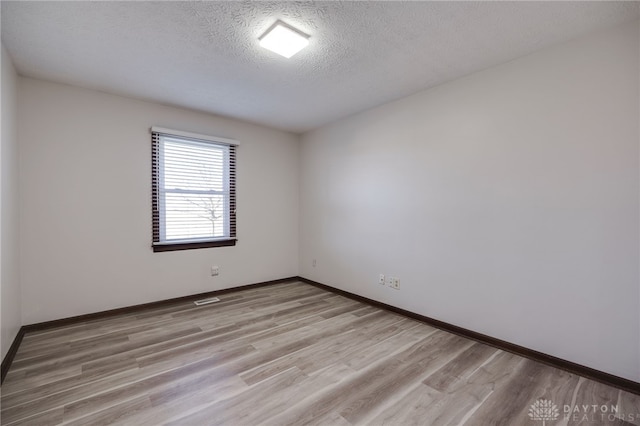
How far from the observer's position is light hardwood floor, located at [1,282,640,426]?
1660 mm

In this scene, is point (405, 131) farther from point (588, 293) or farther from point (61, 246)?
point (61, 246)

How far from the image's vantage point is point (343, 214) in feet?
13.3

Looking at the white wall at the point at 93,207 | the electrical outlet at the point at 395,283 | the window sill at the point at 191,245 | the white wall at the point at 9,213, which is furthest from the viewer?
the window sill at the point at 191,245

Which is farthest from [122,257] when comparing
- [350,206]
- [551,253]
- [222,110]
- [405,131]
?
[551,253]

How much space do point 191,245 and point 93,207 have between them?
1.13 meters

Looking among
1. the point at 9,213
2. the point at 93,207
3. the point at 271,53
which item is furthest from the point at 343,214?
the point at 9,213

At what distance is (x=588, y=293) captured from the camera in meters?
2.06

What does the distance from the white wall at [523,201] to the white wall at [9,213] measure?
11.1ft

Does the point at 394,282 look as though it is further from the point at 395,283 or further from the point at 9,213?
the point at 9,213

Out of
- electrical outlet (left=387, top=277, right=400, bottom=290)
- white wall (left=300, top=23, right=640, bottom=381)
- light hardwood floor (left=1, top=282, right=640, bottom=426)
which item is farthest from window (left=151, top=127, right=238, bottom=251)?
electrical outlet (left=387, top=277, right=400, bottom=290)

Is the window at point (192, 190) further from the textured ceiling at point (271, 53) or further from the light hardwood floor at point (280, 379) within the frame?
the light hardwood floor at point (280, 379)

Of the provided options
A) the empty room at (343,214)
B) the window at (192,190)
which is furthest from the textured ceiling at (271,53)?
the window at (192,190)

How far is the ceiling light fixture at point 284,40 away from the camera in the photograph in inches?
77.8

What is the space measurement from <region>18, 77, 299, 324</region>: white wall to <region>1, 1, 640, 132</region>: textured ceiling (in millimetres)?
313
